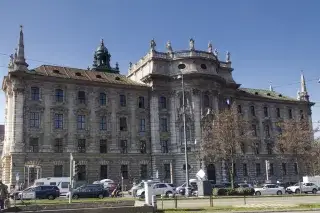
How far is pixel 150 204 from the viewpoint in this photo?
22734 mm

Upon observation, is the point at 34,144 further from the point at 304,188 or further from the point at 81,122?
the point at 304,188

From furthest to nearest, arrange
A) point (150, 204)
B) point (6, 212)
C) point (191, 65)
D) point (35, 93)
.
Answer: point (191, 65)
point (35, 93)
point (150, 204)
point (6, 212)

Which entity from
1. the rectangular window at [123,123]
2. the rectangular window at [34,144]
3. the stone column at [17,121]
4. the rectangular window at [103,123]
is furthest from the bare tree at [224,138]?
the stone column at [17,121]

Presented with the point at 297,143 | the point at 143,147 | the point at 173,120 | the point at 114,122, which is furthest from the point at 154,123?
the point at 297,143

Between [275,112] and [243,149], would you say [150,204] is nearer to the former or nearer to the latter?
[243,149]

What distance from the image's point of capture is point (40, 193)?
41188 millimetres

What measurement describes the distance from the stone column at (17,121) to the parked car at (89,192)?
13846mm

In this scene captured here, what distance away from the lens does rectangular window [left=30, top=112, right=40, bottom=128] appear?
54.1m

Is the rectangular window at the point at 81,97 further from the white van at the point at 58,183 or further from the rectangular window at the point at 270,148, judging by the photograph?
the rectangular window at the point at 270,148

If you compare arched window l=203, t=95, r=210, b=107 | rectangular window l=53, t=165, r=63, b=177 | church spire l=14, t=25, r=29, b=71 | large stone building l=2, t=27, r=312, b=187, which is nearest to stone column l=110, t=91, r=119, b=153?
large stone building l=2, t=27, r=312, b=187

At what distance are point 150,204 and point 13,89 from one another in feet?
122

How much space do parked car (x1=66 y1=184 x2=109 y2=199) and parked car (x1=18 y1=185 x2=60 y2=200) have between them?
5.12ft

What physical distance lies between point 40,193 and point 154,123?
24174 mm

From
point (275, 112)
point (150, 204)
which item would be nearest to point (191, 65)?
point (275, 112)
